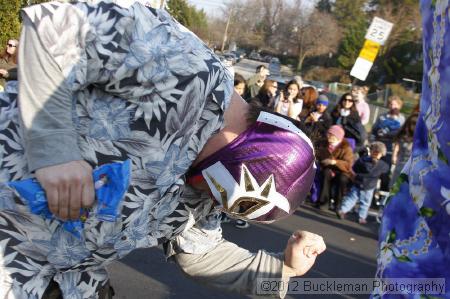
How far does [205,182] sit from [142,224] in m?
0.20

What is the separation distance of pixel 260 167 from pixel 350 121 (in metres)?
6.12

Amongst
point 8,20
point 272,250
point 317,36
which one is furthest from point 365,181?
point 317,36

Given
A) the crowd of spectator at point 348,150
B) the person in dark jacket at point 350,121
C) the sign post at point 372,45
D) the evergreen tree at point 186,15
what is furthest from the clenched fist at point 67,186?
the evergreen tree at point 186,15

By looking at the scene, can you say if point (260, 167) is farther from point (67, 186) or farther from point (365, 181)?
point (365, 181)

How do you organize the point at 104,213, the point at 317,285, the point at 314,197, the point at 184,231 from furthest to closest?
the point at 314,197 < the point at 317,285 < the point at 184,231 < the point at 104,213

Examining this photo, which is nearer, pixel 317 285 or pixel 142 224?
pixel 142 224

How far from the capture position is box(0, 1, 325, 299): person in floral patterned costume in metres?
1.14

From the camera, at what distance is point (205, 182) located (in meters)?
1.42

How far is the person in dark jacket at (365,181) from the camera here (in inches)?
250

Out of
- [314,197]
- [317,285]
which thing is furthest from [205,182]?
[314,197]

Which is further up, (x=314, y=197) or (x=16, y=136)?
(x=16, y=136)

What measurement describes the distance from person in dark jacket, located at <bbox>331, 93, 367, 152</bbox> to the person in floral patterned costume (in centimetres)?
591

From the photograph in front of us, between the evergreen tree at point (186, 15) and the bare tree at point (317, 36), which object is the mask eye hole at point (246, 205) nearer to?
the evergreen tree at point (186, 15)

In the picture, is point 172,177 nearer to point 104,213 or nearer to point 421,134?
point 104,213
